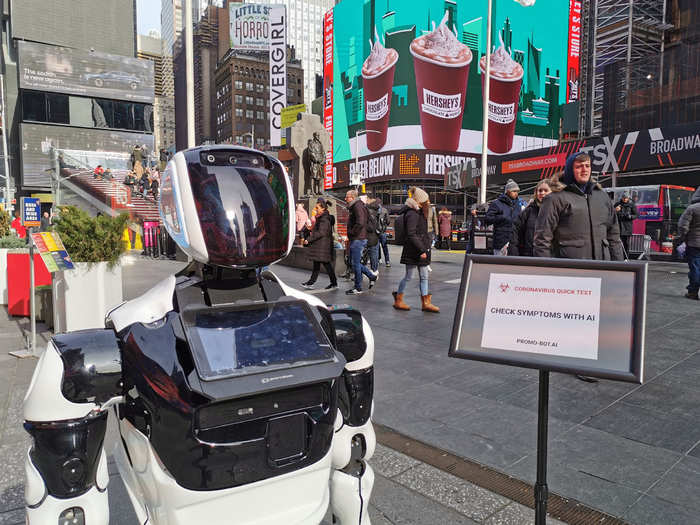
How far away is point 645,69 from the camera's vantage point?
2344cm

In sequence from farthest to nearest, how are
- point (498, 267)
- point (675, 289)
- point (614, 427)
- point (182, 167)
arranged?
point (675, 289)
point (614, 427)
point (498, 267)
point (182, 167)

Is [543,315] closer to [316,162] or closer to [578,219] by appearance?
[578,219]

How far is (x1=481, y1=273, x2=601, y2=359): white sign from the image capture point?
1.75 meters

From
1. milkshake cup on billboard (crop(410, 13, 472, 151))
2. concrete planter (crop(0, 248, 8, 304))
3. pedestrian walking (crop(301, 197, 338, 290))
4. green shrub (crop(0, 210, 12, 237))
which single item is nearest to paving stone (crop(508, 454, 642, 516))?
pedestrian walking (crop(301, 197, 338, 290))

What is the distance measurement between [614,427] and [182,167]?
3342mm

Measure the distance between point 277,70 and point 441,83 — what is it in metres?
25.2

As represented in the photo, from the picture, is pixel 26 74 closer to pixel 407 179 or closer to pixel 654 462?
pixel 407 179

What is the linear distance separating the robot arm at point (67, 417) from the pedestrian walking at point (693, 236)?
27.8ft

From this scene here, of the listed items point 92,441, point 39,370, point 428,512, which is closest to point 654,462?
point 428,512

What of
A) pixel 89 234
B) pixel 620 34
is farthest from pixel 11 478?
pixel 620 34

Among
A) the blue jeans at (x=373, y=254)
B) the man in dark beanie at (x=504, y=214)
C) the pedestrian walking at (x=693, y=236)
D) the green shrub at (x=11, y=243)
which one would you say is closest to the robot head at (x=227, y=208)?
the man in dark beanie at (x=504, y=214)

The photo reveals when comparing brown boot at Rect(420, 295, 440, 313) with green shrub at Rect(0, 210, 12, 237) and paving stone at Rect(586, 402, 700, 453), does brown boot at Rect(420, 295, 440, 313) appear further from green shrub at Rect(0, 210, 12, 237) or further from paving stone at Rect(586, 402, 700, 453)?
green shrub at Rect(0, 210, 12, 237)

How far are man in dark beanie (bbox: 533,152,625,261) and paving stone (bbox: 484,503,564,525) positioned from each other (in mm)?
2519

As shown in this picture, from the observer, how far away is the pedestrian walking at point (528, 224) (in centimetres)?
652
